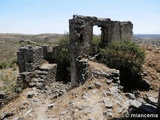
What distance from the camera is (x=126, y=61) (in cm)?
1564

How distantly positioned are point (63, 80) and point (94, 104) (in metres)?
10.3

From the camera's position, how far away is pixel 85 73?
1326 centimetres

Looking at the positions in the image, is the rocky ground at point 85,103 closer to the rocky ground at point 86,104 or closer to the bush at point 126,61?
the rocky ground at point 86,104

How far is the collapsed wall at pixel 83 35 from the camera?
1527 cm

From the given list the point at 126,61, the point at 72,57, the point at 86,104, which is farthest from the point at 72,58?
the point at 86,104

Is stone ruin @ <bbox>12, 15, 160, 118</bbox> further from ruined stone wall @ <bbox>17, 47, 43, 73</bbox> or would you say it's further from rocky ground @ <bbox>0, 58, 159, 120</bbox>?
rocky ground @ <bbox>0, 58, 159, 120</bbox>

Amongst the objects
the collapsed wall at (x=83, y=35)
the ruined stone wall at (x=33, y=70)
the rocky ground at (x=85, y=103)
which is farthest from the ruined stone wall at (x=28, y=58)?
the collapsed wall at (x=83, y=35)

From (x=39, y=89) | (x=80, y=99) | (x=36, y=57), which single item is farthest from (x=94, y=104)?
(x=36, y=57)

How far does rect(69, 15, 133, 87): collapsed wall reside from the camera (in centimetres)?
1527

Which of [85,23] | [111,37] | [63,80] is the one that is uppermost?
[85,23]

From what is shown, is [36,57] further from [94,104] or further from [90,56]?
[94,104]

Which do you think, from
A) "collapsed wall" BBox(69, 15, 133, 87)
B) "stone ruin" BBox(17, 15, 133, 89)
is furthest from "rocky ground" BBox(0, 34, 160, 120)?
"collapsed wall" BBox(69, 15, 133, 87)

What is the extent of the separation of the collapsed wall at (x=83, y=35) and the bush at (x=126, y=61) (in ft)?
5.98

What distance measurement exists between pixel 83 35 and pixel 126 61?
12.5 feet
